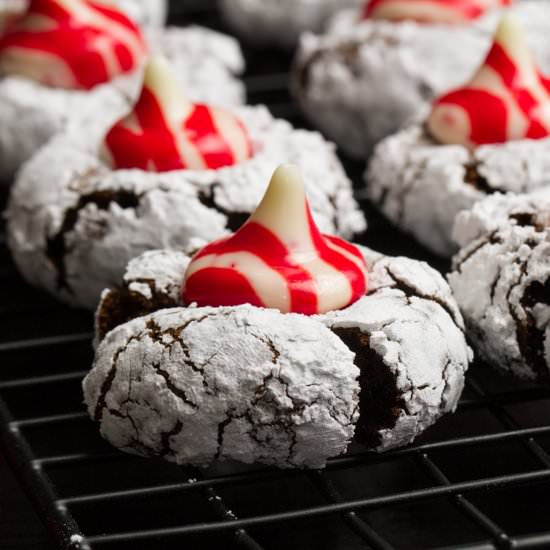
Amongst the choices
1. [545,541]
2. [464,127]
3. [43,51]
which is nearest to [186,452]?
[545,541]

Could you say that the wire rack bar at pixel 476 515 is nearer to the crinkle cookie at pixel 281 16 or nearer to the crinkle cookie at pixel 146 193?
the crinkle cookie at pixel 146 193

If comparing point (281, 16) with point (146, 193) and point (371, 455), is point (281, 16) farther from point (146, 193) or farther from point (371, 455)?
point (371, 455)

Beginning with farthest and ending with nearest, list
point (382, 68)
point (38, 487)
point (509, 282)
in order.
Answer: point (382, 68), point (509, 282), point (38, 487)

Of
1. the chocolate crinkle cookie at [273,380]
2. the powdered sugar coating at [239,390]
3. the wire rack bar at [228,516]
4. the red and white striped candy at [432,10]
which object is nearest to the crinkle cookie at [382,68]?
the red and white striped candy at [432,10]

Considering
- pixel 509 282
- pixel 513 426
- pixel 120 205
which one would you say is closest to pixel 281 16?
pixel 120 205

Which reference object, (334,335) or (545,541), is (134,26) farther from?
(545,541)

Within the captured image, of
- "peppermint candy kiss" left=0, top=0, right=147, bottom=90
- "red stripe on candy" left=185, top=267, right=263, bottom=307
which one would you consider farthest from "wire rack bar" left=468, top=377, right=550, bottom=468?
"peppermint candy kiss" left=0, top=0, right=147, bottom=90
